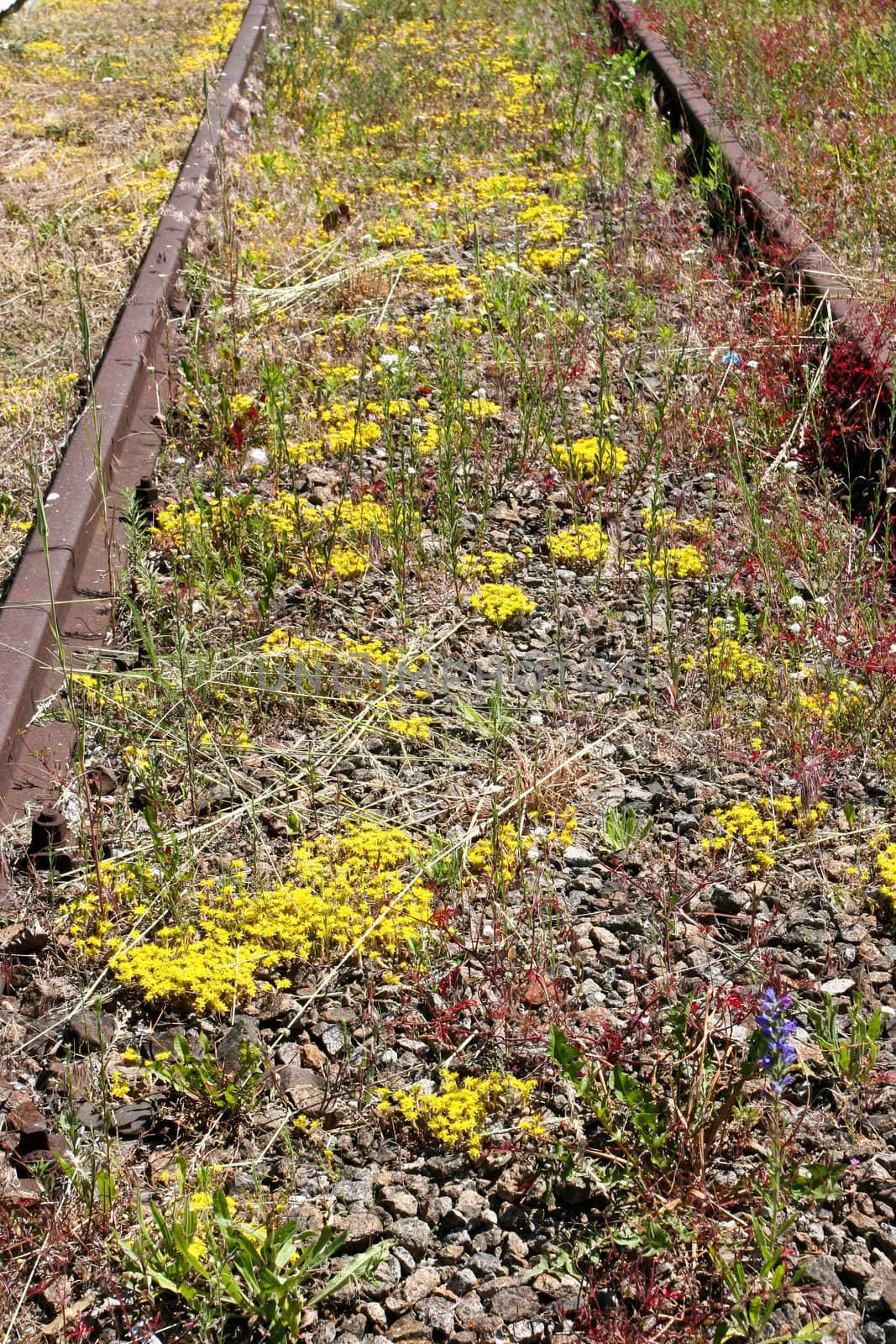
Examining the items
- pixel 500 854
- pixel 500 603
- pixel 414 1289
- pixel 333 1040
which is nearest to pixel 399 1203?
pixel 414 1289

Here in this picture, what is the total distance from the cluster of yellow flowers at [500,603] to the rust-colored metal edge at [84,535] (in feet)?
4.18

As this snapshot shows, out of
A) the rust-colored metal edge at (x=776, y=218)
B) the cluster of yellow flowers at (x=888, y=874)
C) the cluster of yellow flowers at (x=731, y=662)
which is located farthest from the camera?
the rust-colored metal edge at (x=776, y=218)

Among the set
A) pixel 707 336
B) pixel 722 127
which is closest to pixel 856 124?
pixel 722 127

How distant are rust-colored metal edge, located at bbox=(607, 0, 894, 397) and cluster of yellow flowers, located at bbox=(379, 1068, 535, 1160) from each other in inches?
128

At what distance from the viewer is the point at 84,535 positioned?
4449 mm

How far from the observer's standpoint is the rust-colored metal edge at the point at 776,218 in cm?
511

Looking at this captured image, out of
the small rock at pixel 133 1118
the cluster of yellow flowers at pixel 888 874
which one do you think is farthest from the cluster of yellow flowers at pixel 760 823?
the small rock at pixel 133 1118

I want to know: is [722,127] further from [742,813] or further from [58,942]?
[58,942]

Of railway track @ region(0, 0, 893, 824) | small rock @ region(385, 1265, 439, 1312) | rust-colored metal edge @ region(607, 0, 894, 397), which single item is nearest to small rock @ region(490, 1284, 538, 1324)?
small rock @ region(385, 1265, 439, 1312)

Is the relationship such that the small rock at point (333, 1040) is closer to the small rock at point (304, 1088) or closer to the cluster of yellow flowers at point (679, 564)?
the small rock at point (304, 1088)

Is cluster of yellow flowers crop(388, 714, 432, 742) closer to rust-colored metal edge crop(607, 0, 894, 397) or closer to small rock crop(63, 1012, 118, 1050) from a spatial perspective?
small rock crop(63, 1012, 118, 1050)

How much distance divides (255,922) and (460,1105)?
770mm

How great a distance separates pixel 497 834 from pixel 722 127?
222 inches

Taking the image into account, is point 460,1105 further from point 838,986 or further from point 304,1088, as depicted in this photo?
point 838,986
